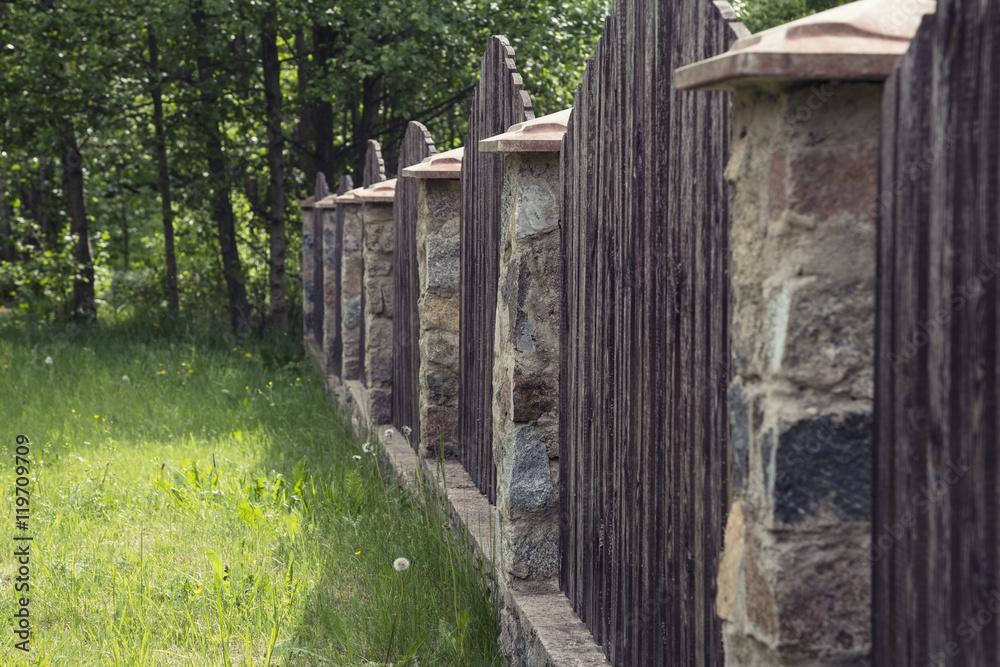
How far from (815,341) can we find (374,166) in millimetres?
7233

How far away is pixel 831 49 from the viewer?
1389 mm

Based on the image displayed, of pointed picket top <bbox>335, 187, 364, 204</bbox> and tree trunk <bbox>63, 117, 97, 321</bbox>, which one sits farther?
tree trunk <bbox>63, 117, 97, 321</bbox>

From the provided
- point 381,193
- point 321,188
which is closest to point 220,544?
point 381,193

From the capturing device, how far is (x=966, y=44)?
1259mm

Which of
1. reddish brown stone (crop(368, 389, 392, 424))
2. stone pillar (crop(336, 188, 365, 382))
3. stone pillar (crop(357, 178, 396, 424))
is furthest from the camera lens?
stone pillar (crop(336, 188, 365, 382))

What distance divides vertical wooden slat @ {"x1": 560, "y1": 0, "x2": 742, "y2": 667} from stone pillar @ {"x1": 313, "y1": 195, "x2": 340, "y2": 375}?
6.55 m

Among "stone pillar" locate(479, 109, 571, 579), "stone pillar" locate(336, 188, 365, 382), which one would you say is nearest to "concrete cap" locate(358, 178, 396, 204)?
"stone pillar" locate(336, 188, 365, 382)

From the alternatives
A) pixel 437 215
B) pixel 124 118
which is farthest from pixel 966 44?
pixel 124 118

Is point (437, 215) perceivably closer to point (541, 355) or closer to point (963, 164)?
point (541, 355)

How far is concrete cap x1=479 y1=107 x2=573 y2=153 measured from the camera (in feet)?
10.7

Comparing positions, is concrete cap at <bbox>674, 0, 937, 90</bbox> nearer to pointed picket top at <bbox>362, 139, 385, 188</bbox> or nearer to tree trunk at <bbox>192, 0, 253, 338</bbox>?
pointed picket top at <bbox>362, 139, 385, 188</bbox>

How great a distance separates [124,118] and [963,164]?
1376cm

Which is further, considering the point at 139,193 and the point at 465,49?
the point at 139,193

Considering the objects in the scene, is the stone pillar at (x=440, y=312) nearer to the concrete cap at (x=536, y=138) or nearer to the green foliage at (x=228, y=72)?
the concrete cap at (x=536, y=138)
